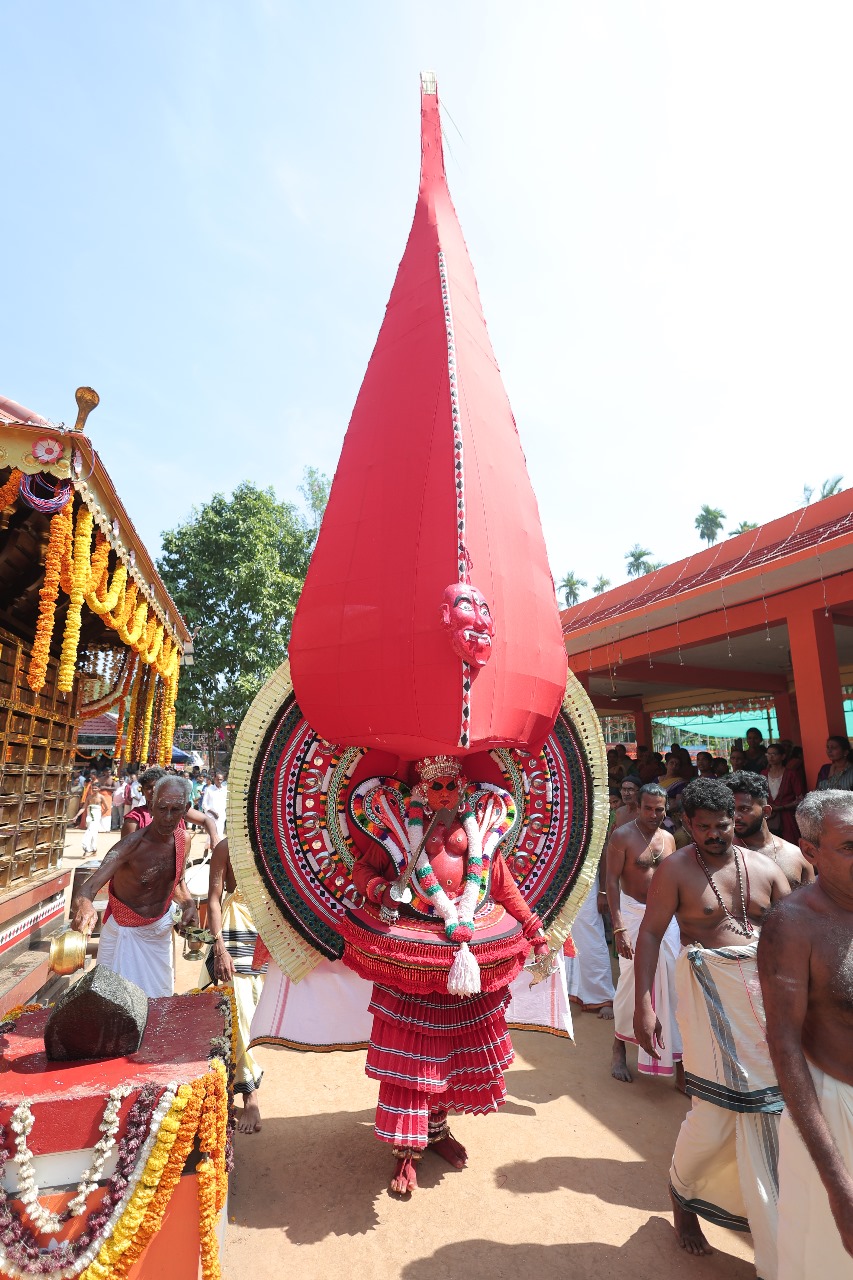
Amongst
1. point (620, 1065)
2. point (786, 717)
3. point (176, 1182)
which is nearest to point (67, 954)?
point (176, 1182)

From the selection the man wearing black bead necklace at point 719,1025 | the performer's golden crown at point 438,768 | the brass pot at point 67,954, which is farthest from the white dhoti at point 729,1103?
the brass pot at point 67,954

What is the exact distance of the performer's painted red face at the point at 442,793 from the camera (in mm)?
3098

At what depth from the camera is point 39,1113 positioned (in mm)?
1808

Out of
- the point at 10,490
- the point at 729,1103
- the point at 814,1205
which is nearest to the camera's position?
the point at 814,1205

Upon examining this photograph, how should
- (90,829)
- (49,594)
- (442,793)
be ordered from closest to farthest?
(442,793) < (49,594) < (90,829)

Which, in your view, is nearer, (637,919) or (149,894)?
(149,894)

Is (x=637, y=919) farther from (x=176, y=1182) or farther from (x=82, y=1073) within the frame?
(x=82, y=1073)

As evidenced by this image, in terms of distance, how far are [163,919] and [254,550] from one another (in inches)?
512

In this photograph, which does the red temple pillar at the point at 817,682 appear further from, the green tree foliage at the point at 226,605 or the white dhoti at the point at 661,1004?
the green tree foliage at the point at 226,605

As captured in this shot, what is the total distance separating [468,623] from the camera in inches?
97.1

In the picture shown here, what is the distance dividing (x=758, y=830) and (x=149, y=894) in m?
3.30

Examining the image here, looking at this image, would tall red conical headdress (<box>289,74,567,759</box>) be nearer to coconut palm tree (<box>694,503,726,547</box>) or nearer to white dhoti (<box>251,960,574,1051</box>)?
white dhoti (<box>251,960,574,1051</box>)

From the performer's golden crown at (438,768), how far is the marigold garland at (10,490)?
2.55 meters

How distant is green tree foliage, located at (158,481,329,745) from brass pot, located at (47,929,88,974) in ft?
45.0
